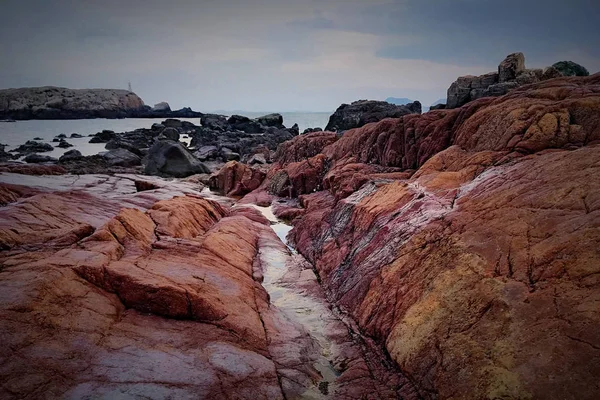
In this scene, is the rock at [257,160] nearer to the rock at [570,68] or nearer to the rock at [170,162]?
the rock at [170,162]

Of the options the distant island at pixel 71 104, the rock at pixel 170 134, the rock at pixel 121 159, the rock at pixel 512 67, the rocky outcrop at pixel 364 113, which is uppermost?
the distant island at pixel 71 104

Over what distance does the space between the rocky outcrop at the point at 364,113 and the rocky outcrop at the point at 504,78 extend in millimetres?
12009

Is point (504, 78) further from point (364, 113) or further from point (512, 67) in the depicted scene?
point (364, 113)

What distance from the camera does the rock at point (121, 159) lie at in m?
35.4

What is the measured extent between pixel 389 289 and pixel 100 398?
6.38 meters

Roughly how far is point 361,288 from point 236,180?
20.5 m

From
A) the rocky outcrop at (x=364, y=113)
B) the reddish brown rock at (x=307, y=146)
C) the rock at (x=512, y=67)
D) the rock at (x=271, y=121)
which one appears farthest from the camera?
the rock at (x=271, y=121)

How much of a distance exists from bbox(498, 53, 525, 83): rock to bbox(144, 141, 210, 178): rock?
29131 millimetres

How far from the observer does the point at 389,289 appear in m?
8.66

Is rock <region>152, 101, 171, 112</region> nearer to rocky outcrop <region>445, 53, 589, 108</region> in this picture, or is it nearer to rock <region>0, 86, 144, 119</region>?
rock <region>0, 86, 144, 119</region>

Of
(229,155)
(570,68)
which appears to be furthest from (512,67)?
(229,155)

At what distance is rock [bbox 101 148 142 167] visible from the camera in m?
35.4

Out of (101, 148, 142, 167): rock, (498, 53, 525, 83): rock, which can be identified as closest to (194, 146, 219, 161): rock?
(101, 148, 142, 167): rock

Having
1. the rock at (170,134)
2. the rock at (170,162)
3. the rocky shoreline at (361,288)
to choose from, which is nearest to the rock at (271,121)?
the rock at (170,134)
